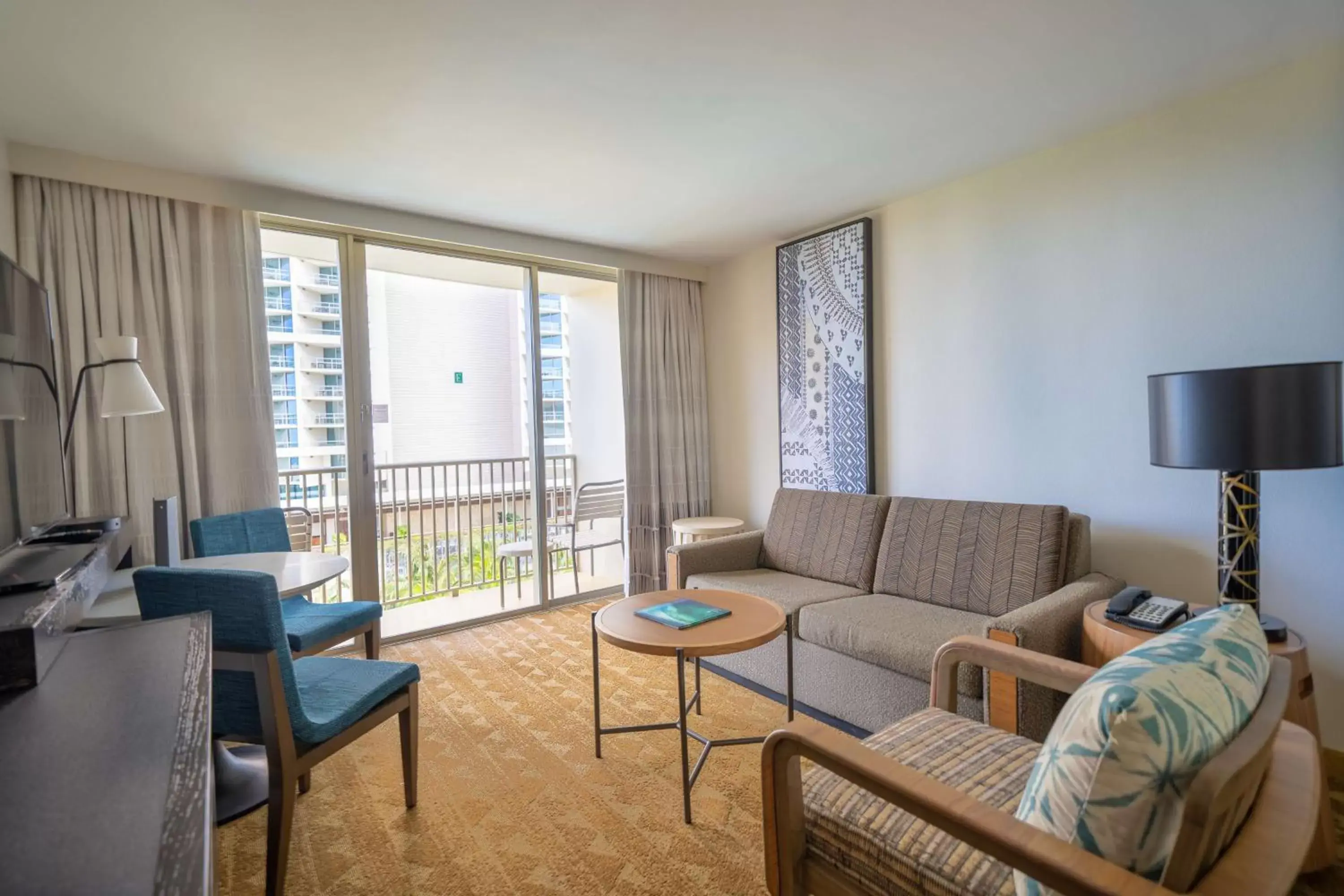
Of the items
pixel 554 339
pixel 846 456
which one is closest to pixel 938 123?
pixel 846 456

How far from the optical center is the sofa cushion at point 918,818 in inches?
42.1

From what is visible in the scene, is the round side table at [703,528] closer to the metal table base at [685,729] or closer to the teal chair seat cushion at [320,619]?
the metal table base at [685,729]

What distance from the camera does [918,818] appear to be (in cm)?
107

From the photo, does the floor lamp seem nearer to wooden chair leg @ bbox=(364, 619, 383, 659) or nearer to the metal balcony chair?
wooden chair leg @ bbox=(364, 619, 383, 659)

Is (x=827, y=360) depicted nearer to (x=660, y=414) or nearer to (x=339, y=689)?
(x=660, y=414)

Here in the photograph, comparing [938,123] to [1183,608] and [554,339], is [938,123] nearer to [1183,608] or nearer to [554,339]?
[1183,608]

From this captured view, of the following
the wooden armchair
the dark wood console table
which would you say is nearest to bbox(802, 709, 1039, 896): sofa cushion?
the wooden armchair

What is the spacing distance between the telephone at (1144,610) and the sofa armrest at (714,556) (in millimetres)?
1694

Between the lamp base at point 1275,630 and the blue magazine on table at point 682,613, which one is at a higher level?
the lamp base at point 1275,630

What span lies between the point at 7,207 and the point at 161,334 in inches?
24.8

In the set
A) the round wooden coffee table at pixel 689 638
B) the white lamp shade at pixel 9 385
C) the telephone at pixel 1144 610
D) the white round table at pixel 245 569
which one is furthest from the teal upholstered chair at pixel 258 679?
the telephone at pixel 1144 610

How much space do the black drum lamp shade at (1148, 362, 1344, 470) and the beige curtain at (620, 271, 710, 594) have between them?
303cm

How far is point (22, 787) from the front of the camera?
0.62m

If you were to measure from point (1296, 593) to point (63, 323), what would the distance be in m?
4.84
